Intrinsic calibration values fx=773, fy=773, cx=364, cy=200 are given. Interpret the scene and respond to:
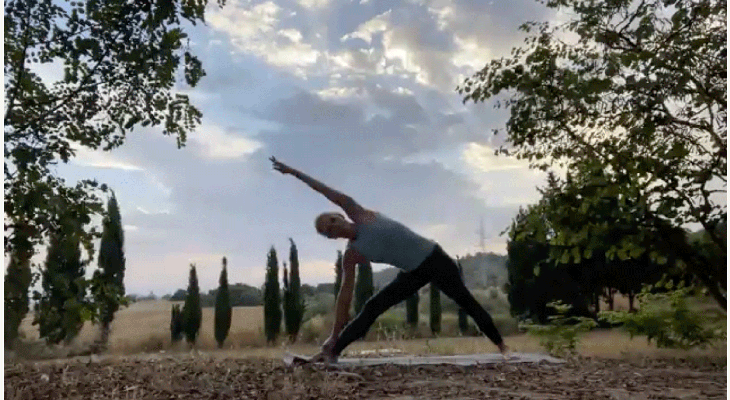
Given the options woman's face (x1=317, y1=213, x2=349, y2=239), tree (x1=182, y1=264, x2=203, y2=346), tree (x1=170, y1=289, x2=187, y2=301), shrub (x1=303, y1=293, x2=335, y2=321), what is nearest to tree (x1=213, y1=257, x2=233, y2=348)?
tree (x1=182, y1=264, x2=203, y2=346)

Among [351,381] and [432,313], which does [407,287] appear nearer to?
[351,381]

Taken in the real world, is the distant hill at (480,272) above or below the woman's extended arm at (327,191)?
below

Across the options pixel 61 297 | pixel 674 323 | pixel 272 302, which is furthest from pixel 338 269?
pixel 674 323

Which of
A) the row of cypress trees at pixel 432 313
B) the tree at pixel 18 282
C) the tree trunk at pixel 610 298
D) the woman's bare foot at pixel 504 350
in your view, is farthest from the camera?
the tree trunk at pixel 610 298

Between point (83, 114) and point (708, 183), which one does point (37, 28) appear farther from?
point (708, 183)

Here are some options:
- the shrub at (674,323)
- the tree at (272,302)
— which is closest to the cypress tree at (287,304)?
the tree at (272,302)

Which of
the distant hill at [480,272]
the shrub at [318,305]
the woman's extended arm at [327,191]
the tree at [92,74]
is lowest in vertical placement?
the shrub at [318,305]

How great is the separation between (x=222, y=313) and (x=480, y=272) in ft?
6.68

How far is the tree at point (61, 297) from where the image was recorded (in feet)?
11.7

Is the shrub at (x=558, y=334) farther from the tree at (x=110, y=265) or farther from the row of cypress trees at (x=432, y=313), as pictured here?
the tree at (x=110, y=265)

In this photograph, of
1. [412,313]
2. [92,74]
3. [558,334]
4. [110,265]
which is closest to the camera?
[92,74]

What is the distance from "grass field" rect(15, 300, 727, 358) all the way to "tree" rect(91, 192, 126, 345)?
162 mm

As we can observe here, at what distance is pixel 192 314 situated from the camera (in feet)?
19.3

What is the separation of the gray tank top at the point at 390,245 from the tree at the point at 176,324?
215cm
